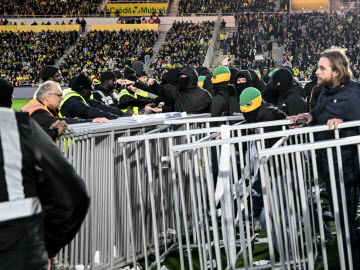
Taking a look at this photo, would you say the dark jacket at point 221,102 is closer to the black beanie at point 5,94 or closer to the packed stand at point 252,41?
the black beanie at point 5,94

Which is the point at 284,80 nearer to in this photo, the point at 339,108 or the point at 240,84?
the point at 240,84

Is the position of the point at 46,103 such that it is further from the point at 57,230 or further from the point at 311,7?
the point at 311,7

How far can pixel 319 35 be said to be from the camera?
1468 inches

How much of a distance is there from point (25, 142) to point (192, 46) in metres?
36.9

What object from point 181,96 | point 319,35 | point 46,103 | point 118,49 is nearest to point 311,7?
point 319,35

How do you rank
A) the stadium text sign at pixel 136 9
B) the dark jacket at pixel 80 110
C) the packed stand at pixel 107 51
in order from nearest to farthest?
1. the dark jacket at pixel 80 110
2. the packed stand at pixel 107 51
3. the stadium text sign at pixel 136 9

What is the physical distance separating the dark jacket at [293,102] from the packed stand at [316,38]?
2238 cm

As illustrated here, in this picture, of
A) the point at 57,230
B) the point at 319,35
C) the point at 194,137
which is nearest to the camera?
the point at 57,230

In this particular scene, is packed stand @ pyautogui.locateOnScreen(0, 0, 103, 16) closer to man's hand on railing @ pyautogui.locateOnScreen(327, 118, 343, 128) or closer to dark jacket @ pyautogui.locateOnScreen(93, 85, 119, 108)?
dark jacket @ pyautogui.locateOnScreen(93, 85, 119, 108)

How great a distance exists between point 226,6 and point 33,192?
151ft

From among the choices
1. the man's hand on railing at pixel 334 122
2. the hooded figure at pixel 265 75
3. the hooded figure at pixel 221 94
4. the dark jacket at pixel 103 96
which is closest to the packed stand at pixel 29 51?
the hooded figure at pixel 265 75

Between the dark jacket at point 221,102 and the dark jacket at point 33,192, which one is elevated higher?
the dark jacket at point 221,102

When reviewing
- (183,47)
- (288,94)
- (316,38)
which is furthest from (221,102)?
(183,47)

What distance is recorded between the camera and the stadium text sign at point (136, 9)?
49028 millimetres
